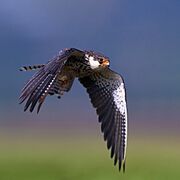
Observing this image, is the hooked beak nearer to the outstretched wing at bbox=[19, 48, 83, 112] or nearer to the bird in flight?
the bird in flight

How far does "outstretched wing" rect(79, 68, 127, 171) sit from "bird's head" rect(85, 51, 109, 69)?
0.79ft

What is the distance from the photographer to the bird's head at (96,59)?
8.62m

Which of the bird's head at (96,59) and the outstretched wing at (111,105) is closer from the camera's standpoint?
the bird's head at (96,59)

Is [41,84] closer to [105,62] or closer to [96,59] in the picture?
[96,59]

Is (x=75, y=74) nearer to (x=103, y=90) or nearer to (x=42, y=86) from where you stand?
(x=103, y=90)

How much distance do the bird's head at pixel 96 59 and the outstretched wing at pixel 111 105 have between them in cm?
24

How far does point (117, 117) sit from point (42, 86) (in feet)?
7.85

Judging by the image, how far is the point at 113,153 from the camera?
8.88 metres

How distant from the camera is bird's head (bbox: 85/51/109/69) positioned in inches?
339

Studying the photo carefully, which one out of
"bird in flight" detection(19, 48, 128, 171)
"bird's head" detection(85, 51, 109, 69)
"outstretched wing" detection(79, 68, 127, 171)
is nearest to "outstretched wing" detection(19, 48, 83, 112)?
"bird in flight" detection(19, 48, 128, 171)

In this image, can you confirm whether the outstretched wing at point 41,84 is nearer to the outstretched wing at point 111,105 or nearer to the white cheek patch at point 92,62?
the white cheek patch at point 92,62

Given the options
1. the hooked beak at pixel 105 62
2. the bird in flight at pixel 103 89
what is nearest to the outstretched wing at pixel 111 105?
the bird in flight at pixel 103 89

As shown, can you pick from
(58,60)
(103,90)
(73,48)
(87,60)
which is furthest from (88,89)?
(58,60)

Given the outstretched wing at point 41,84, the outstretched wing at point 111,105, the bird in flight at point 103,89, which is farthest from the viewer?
the outstretched wing at point 111,105
